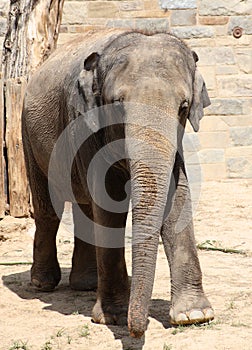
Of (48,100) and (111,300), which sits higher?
(48,100)

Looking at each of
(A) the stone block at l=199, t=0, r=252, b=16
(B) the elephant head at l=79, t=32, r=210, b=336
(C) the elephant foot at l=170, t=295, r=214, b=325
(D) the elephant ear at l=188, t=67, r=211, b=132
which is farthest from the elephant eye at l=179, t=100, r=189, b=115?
(A) the stone block at l=199, t=0, r=252, b=16

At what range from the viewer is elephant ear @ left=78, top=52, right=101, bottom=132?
17.5 ft

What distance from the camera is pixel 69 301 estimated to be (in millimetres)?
6262

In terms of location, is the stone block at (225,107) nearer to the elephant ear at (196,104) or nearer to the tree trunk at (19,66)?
the tree trunk at (19,66)

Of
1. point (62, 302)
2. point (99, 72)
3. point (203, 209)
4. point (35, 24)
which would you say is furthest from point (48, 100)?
point (203, 209)

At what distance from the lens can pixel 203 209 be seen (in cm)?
1013

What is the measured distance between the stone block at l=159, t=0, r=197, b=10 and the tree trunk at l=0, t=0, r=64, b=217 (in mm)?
2643

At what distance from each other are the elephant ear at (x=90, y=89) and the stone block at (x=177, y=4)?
20.8 ft

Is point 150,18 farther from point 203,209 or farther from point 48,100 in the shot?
point 48,100

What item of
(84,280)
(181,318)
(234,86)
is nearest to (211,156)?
(234,86)

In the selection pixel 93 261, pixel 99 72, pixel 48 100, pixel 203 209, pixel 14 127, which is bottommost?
pixel 203 209

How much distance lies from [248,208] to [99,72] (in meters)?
5.08

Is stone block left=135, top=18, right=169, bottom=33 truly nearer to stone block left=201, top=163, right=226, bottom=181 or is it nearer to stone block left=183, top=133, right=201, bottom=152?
stone block left=183, top=133, right=201, bottom=152

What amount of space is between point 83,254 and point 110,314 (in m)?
1.36
